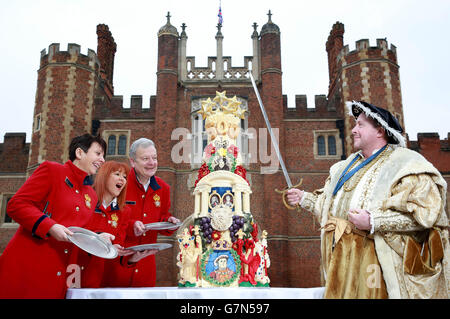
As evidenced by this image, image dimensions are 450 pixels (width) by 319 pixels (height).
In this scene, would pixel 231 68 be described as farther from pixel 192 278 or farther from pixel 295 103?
pixel 192 278

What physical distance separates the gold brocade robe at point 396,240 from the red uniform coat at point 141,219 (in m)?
1.89

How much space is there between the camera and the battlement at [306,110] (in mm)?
17844

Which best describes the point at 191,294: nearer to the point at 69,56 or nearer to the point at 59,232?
the point at 59,232

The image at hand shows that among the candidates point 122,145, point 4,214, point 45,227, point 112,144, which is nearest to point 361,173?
point 45,227

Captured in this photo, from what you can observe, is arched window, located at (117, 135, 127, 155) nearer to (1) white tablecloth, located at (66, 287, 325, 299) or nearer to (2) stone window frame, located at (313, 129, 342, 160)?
(2) stone window frame, located at (313, 129, 342, 160)

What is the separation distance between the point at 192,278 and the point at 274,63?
13824mm

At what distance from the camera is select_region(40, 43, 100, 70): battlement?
17609 millimetres

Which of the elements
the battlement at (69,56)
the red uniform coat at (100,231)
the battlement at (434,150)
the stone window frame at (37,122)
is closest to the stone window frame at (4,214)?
the stone window frame at (37,122)

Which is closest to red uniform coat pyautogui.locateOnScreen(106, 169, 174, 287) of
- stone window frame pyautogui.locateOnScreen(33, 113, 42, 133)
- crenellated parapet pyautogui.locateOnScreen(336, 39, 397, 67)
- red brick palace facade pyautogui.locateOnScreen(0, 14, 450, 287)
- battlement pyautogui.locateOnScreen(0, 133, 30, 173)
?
red brick palace facade pyautogui.locateOnScreen(0, 14, 450, 287)

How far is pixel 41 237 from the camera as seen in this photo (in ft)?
8.75

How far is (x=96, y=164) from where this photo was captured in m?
3.20

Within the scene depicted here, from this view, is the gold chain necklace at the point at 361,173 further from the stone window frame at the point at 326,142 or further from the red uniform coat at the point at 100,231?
the stone window frame at the point at 326,142

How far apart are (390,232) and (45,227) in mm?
2353

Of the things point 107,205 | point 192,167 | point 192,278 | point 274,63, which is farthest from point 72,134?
point 107,205
